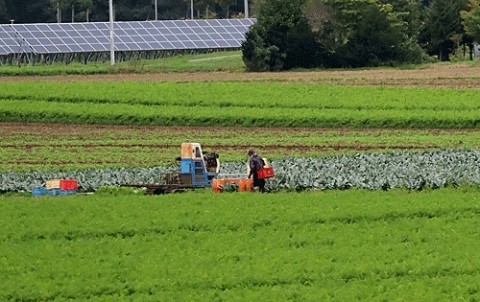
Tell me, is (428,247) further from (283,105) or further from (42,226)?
(283,105)

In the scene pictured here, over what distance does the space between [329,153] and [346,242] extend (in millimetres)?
16396

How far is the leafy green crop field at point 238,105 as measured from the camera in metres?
49.9

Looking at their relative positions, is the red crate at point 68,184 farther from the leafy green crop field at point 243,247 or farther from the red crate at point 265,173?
the red crate at point 265,173

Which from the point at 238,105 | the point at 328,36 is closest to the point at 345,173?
the point at 238,105

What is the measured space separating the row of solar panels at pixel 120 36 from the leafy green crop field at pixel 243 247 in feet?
197

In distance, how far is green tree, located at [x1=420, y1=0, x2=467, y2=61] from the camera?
295 feet

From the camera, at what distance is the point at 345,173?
111 feet

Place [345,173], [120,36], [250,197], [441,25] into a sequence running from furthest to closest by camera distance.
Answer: [120,36], [441,25], [345,173], [250,197]

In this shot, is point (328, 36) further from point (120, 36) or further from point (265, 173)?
point (265, 173)

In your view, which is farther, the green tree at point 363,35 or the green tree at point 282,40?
the green tree at point 363,35

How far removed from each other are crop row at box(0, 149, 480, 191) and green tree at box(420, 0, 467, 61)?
52.2m

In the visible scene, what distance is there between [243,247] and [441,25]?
68231 mm

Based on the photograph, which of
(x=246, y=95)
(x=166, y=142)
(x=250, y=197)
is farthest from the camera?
(x=246, y=95)

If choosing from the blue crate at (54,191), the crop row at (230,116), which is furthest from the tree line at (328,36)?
the blue crate at (54,191)
